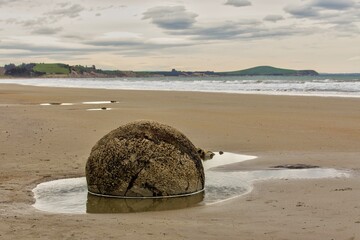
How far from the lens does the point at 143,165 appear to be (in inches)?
339

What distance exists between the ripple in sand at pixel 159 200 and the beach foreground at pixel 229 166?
286 mm

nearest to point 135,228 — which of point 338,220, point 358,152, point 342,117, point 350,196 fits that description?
point 338,220

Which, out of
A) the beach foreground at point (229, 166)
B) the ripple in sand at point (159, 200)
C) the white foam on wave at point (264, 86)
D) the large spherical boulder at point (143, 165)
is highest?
the white foam on wave at point (264, 86)

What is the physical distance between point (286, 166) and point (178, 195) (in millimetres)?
3769

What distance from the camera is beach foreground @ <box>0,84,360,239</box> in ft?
21.0

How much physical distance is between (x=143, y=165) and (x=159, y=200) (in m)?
0.60

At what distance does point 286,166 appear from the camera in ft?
38.5

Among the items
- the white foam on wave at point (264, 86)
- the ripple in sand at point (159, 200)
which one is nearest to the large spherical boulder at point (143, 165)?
the ripple in sand at point (159, 200)

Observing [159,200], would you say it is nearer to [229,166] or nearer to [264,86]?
[229,166]

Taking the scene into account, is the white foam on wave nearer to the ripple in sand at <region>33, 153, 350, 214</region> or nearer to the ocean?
the ocean

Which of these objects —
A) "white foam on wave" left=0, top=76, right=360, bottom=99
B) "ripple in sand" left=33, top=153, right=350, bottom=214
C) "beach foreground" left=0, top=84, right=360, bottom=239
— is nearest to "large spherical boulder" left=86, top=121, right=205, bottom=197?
"ripple in sand" left=33, top=153, right=350, bottom=214

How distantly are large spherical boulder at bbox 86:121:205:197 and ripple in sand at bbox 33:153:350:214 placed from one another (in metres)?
0.18

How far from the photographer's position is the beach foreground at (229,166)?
640 centimetres

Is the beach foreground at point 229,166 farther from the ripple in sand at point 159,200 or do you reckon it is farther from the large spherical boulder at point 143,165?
the large spherical boulder at point 143,165
